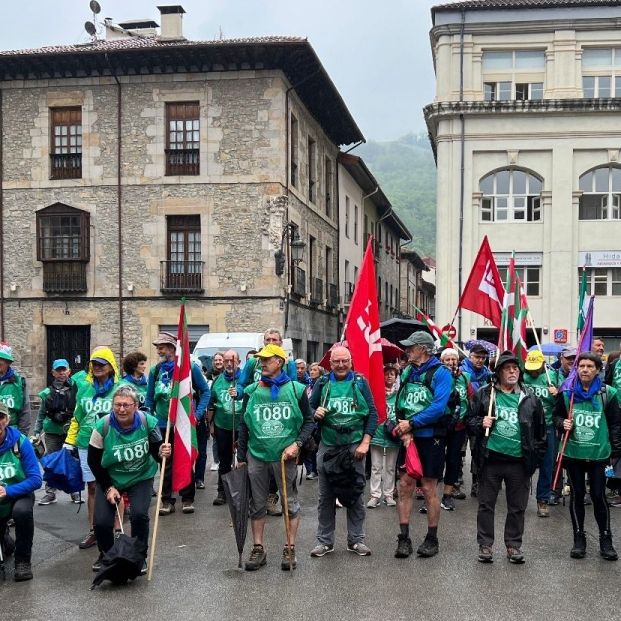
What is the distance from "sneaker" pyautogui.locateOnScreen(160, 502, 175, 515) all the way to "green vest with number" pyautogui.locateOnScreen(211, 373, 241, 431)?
1132mm

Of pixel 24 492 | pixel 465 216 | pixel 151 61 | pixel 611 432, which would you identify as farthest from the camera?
pixel 465 216

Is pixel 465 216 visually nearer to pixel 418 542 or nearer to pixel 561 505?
pixel 561 505

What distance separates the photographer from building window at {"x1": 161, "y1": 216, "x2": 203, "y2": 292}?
93.4 feet

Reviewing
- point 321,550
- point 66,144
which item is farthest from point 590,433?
point 66,144

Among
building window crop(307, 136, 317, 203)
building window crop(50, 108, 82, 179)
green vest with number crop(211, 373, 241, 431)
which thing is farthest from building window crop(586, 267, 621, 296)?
green vest with number crop(211, 373, 241, 431)

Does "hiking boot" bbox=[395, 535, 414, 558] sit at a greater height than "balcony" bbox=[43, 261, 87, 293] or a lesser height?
lesser

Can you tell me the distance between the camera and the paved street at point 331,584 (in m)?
6.16

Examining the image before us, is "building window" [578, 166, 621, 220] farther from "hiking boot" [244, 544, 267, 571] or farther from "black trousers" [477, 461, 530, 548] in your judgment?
"hiking boot" [244, 544, 267, 571]

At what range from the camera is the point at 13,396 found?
919 centimetres

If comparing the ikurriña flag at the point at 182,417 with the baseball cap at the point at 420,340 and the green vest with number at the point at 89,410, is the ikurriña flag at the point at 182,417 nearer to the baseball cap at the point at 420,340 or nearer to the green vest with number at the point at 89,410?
the green vest with number at the point at 89,410

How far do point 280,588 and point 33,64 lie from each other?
25.9 meters

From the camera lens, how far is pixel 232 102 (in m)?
Answer: 28.4

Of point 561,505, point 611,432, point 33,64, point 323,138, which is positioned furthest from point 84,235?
point 611,432

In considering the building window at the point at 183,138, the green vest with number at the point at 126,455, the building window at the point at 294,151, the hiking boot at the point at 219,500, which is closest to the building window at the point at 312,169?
the building window at the point at 294,151
